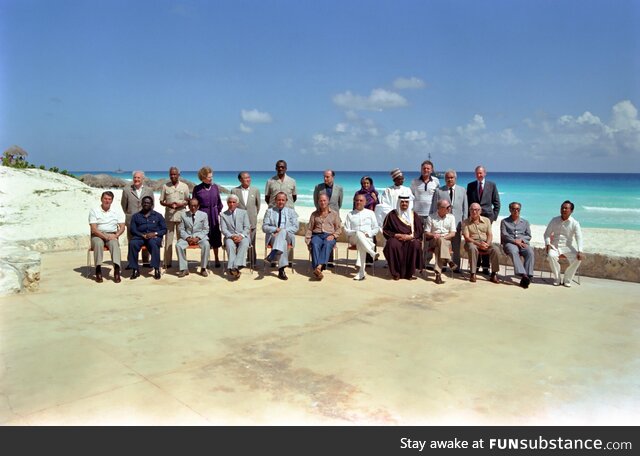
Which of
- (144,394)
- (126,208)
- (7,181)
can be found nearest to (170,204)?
(126,208)

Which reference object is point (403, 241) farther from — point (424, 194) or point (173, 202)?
point (173, 202)

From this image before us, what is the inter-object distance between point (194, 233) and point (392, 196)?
8.79ft

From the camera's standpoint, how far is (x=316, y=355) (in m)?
3.84

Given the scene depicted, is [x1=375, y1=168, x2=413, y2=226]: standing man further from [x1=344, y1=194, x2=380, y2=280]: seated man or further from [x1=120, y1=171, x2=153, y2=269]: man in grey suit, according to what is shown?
[x1=120, y1=171, x2=153, y2=269]: man in grey suit

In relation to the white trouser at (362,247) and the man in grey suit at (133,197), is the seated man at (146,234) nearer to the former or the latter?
the man in grey suit at (133,197)

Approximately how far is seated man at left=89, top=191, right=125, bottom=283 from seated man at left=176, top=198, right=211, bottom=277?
28.6 inches

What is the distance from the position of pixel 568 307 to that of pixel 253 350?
329 cm

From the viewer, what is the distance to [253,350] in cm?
393

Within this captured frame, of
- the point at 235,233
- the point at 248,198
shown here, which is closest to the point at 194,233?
→ the point at 235,233

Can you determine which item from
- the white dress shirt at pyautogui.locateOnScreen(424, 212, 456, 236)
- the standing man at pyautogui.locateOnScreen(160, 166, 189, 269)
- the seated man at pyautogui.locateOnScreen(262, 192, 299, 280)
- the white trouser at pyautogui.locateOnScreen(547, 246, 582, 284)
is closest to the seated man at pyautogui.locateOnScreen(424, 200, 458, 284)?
the white dress shirt at pyautogui.locateOnScreen(424, 212, 456, 236)

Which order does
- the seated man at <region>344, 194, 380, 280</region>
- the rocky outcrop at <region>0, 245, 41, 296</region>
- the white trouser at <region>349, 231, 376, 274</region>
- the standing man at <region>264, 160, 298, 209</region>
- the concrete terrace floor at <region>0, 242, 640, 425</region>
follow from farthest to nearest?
the standing man at <region>264, 160, 298, 209</region> → the seated man at <region>344, 194, 380, 280</region> → the white trouser at <region>349, 231, 376, 274</region> → the rocky outcrop at <region>0, 245, 41, 296</region> → the concrete terrace floor at <region>0, 242, 640, 425</region>

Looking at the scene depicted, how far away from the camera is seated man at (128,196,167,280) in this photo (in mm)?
6297

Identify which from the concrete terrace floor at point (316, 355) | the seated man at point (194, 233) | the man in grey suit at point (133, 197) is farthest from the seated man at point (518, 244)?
the man in grey suit at point (133, 197)
